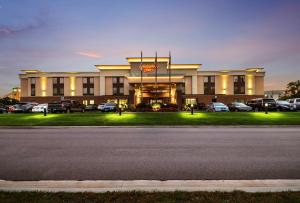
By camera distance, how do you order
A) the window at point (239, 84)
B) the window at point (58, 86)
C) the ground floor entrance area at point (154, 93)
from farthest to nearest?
1. the window at point (58, 86)
2. the window at point (239, 84)
3. the ground floor entrance area at point (154, 93)

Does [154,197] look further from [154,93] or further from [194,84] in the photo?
[194,84]

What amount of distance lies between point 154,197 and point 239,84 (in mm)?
74548

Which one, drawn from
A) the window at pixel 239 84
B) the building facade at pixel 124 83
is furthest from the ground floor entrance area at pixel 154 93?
the window at pixel 239 84

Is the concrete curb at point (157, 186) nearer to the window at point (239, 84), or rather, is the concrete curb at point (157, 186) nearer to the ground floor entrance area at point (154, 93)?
the ground floor entrance area at point (154, 93)

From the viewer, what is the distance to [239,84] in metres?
72.7

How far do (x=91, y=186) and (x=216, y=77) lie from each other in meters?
72.1

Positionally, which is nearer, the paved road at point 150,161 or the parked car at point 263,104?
the paved road at point 150,161

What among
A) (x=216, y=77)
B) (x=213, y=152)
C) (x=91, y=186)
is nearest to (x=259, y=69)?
(x=216, y=77)

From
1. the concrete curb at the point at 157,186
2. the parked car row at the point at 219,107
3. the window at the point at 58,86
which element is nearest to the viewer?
the concrete curb at the point at 157,186

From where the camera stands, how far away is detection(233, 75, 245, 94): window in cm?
7262

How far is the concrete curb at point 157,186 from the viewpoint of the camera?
4.57 m

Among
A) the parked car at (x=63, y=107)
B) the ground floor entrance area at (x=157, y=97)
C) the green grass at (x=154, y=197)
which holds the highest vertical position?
the ground floor entrance area at (x=157, y=97)

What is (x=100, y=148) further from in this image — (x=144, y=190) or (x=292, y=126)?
(x=292, y=126)

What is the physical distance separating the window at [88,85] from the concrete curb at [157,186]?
70.1 meters
